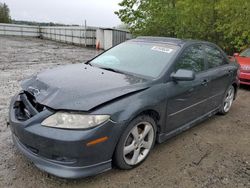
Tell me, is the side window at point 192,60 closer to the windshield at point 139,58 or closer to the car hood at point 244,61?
the windshield at point 139,58

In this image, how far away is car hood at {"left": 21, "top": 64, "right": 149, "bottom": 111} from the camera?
8.75 ft

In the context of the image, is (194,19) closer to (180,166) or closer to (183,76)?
(183,76)

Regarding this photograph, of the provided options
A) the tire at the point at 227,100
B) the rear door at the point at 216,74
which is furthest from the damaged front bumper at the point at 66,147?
the tire at the point at 227,100

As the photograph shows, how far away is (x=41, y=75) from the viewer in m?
3.43

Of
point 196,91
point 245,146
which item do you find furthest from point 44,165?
point 245,146

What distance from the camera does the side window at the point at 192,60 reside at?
3785 millimetres

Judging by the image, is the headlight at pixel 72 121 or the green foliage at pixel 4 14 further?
the green foliage at pixel 4 14

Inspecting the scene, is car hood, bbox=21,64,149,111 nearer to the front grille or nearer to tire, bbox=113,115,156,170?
the front grille

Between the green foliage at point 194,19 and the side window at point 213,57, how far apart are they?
6681 millimetres

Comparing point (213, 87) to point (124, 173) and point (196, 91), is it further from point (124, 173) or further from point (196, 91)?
point (124, 173)

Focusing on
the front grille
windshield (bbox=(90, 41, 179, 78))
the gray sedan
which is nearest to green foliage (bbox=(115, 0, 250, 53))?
the gray sedan

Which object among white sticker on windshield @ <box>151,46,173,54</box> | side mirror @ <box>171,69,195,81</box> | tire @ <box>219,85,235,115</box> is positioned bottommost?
tire @ <box>219,85,235,115</box>

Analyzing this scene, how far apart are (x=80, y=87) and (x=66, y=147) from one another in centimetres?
75

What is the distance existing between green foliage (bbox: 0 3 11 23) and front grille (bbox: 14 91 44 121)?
49320 mm
